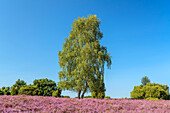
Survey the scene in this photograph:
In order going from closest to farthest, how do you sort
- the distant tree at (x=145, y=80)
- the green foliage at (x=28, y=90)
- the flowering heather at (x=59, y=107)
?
1. the flowering heather at (x=59, y=107)
2. the green foliage at (x=28, y=90)
3. the distant tree at (x=145, y=80)

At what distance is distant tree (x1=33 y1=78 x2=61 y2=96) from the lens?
1076 inches

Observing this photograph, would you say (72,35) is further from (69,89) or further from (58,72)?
(69,89)

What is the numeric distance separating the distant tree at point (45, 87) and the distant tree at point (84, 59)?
12.4 feet

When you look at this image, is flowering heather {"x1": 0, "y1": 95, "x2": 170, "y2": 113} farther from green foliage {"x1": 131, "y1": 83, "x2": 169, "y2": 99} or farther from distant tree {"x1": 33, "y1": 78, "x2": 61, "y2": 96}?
green foliage {"x1": 131, "y1": 83, "x2": 169, "y2": 99}

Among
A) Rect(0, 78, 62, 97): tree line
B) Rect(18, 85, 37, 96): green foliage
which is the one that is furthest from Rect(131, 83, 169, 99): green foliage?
Rect(18, 85, 37, 96): green foliage

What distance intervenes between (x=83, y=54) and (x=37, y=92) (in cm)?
1056

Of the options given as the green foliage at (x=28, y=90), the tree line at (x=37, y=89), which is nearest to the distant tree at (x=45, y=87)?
the tree line at (x=37, y=89)

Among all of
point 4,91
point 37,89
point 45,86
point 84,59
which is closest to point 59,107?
point 84,59

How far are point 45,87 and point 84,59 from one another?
939cm

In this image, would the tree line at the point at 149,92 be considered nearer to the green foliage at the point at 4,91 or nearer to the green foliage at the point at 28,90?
the green foliage at the point at 28,90

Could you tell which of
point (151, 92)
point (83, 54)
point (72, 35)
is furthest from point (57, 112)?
point (151, 92)

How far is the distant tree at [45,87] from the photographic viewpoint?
89.7 feet

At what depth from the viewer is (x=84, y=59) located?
909 inches

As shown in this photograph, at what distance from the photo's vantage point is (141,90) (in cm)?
3431
